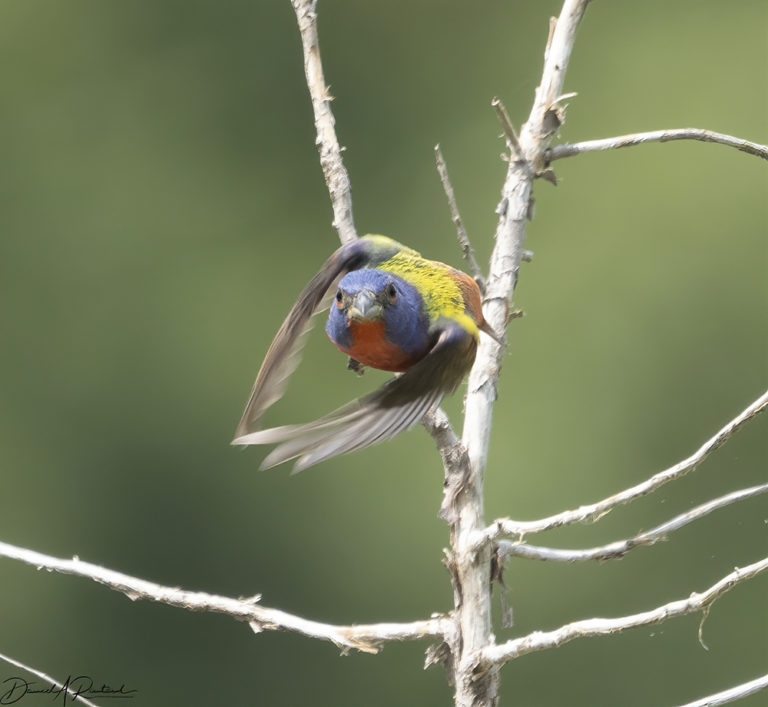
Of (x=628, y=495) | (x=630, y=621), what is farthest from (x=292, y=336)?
(x=630, y=621)

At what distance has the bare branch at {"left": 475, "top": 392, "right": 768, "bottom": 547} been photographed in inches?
80.8

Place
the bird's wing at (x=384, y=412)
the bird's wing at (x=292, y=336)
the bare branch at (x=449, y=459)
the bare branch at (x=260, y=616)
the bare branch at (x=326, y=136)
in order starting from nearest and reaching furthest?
1. the bird's wing at (x=384, y=412)
2. the bare branch at (x=260, y=616)
3. the bare branch at (x=449, y=459)
4. the bird's wing at (x=292, y=336)
5. the bare branch at (x=326, y=136)

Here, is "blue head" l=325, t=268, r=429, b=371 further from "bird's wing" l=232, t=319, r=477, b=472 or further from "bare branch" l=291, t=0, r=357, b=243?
"bare branch" l=291, t=0, r=357, b=243

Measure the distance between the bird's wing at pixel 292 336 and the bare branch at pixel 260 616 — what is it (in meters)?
0.33

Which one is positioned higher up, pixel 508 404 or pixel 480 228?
pixel 480 228

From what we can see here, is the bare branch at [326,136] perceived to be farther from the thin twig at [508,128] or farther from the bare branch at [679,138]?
the bare branch at [679,138]

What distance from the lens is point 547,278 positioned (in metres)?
6.68

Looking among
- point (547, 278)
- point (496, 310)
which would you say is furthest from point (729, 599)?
point (496, 310)

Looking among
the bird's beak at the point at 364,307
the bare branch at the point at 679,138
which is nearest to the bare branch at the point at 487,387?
the bare branch at the point at 679,138

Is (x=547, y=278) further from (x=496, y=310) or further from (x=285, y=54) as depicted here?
(x=496, y=310)

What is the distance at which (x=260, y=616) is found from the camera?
213 centimetres

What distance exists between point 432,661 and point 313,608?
4524 millimetres

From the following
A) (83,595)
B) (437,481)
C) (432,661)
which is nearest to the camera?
(432,661)

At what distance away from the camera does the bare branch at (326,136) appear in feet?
8.29
